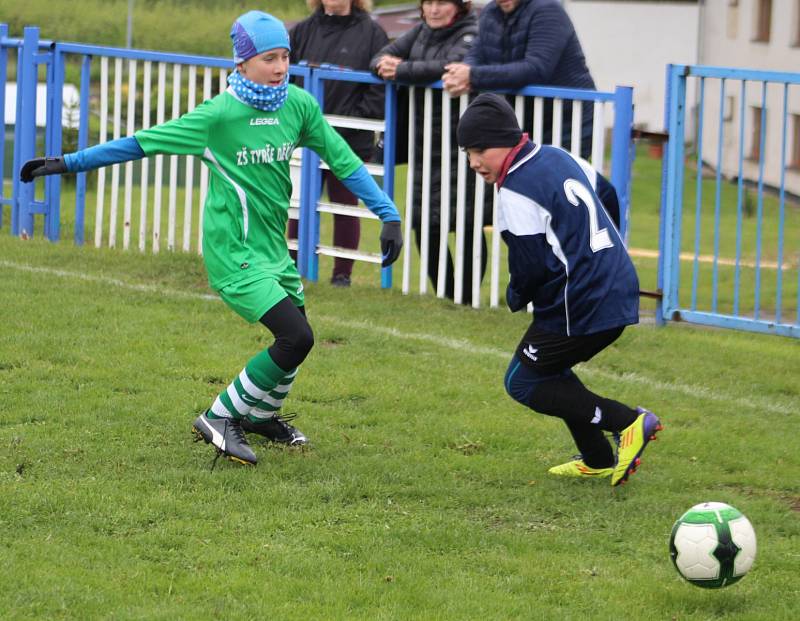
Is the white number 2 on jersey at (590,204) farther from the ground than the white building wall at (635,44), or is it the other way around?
the white building wall at (635,44)

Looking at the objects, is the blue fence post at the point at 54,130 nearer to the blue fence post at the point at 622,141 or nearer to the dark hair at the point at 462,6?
the dark hair at the point at 462,6

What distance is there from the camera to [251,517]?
217 inches

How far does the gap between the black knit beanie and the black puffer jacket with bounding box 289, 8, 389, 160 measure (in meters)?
4.49

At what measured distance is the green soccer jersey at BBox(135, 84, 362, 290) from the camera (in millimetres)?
6125

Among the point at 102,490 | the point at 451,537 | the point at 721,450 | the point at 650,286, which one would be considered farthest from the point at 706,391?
the point at 650,286

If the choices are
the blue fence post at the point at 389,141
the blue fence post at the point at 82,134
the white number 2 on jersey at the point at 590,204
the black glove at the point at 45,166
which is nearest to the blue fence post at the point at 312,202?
the blue fence post at the point at 389,141

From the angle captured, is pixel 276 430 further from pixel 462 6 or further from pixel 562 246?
pixel 462 6

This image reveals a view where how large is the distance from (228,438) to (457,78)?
3.95m

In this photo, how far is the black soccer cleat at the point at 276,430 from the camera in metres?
6.52

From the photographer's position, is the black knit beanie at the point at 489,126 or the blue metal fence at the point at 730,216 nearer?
the black knit beanie at the point at 489,126

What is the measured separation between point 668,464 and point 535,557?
1.43 m

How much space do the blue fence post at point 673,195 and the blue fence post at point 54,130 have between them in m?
4.78

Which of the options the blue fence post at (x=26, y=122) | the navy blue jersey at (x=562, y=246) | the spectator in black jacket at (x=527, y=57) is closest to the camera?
the navy blue jersey at (x=562, y=246)

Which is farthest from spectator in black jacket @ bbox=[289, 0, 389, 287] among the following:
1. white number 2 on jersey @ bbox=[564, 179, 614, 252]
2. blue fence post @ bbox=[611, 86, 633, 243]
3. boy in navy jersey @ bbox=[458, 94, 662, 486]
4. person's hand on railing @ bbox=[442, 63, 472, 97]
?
white number 2 on jersey @ bbox=[564, 179, 614, 252]
